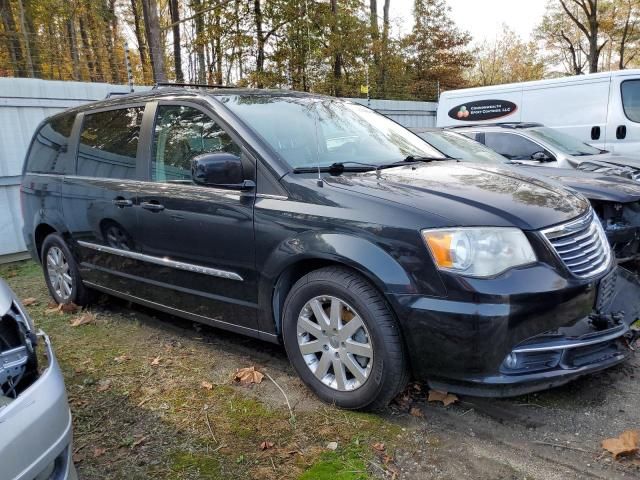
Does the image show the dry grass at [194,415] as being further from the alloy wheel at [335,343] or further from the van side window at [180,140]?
the van side window at [180,140]

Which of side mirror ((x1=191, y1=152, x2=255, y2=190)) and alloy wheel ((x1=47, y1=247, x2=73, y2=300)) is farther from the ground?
side mirror ((x1=191, y1=152, x2=255, y2=190))

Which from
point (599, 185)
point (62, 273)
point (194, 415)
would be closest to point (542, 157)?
point (599, 185)

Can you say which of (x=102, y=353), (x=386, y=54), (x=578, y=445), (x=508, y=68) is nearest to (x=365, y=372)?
(x=578, y=445)

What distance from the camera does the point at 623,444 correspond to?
2.37 meters

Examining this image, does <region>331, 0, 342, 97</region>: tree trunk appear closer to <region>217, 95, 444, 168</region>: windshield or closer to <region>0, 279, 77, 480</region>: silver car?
<region>217, 95, 444, 168</region>: windshield

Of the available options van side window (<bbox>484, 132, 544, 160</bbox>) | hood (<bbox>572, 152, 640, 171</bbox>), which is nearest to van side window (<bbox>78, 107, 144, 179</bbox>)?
van side window (<bbox>484, 132, 544, 160</bbox>)

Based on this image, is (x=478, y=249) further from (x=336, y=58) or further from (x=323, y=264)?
(x=336, y=58)

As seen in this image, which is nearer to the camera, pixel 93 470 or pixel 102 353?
pixel 93 470

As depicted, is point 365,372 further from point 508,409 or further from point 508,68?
point 508,68

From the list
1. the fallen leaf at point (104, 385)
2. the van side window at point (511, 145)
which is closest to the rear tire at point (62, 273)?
the fallen leaf at point (104, 385)

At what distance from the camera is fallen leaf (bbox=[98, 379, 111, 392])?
3215 millimetres

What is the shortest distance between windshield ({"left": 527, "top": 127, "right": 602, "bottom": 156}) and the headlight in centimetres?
506

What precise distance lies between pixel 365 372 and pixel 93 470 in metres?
1.38

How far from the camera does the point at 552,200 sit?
278 cm
